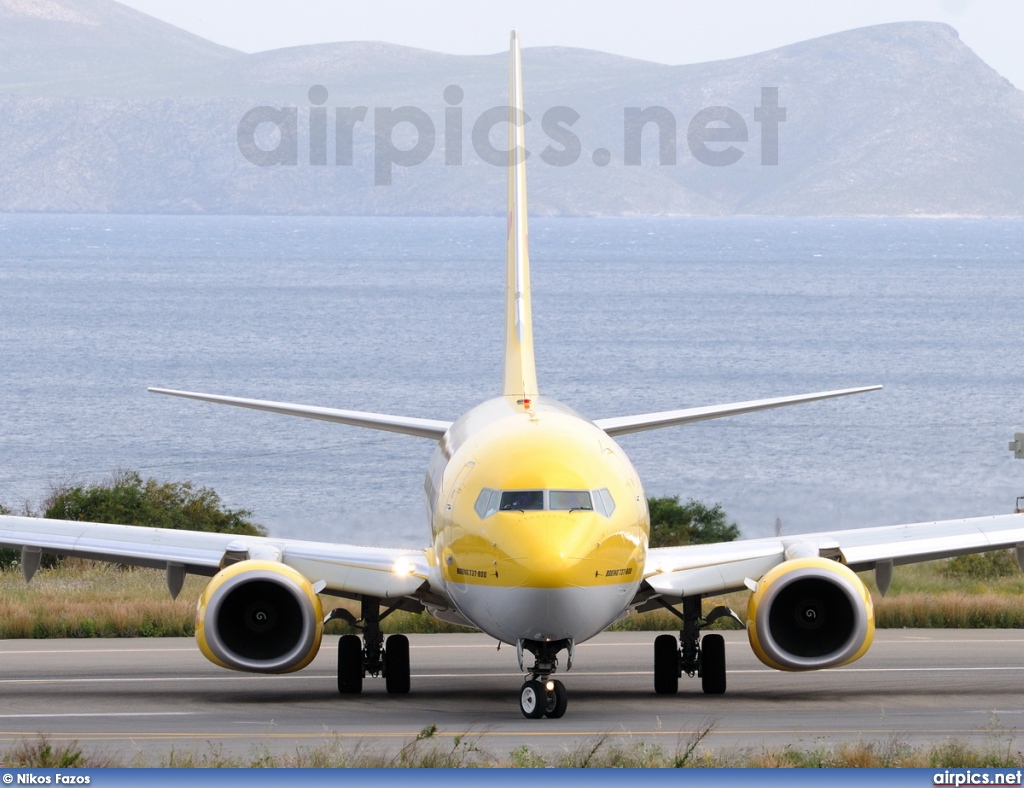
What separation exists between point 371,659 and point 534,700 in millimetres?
4250

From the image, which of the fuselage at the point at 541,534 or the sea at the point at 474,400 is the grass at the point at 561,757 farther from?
the sea at the point at 474,400

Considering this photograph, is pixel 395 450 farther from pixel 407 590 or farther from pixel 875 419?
pixel 407 590

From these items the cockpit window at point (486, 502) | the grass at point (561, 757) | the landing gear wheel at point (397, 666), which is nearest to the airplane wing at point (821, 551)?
the cockpit window at point (486, 502)

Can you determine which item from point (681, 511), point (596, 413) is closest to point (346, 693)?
point (681, 511)

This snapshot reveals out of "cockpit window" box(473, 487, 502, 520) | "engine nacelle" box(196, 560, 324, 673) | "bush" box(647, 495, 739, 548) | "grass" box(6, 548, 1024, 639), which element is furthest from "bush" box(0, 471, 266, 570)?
"cockpit window" box(473, 487, 502, 520)

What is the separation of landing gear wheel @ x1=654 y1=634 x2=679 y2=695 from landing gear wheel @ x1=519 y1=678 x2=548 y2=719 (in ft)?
11.7

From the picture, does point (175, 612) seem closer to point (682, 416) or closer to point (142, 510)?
point (682, 416)

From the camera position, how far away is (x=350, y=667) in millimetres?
24266

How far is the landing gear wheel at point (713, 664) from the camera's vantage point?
24172mm

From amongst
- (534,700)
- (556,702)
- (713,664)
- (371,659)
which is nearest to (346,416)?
(371,659)

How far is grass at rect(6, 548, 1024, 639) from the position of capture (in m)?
32.3

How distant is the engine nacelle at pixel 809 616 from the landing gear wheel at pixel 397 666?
16.3 feet

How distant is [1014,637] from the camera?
103ft

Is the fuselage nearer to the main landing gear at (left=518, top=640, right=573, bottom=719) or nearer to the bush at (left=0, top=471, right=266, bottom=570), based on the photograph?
the main landing gear at (left=518, top=640, right=573, bottom=719)
